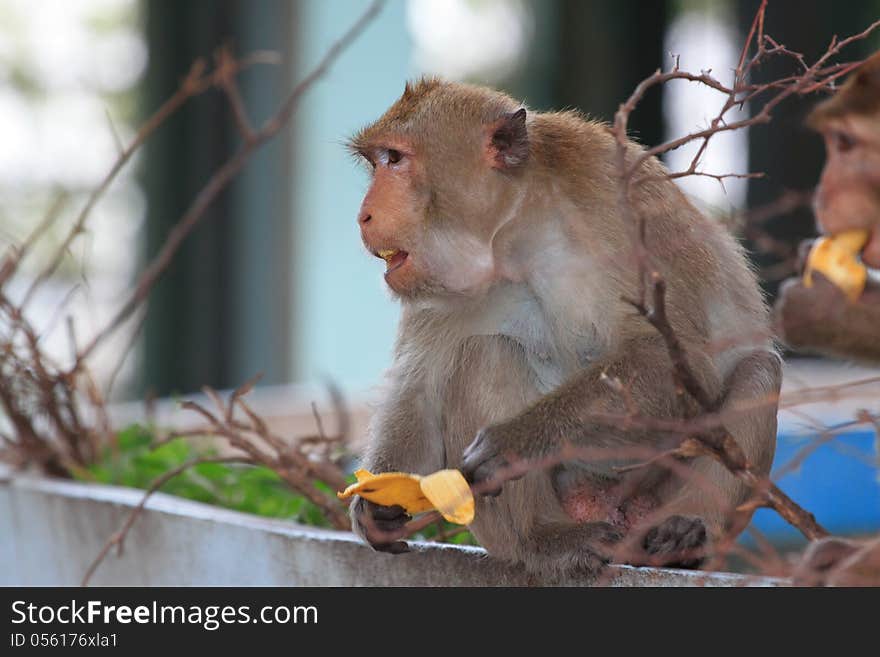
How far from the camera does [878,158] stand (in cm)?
214

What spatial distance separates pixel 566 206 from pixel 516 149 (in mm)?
176

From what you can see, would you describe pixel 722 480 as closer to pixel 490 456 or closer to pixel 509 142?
pixel 490 456

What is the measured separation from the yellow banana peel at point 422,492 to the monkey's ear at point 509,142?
78cm

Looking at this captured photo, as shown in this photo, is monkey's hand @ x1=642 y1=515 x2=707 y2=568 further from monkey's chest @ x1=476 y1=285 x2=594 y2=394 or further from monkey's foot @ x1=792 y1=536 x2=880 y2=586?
monkey's foot @ x1=792 y1=536 x2=880 y2=586

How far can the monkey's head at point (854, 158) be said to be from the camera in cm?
215

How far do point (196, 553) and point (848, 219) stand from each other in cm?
227

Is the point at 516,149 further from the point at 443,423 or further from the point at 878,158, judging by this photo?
the point at 878,158

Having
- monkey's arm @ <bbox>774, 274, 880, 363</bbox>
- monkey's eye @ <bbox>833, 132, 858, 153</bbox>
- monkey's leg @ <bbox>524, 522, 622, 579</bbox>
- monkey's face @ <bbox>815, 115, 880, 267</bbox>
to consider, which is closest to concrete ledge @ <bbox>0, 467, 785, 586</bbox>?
monkey's leg @ <bbox>524, 522, 622, 579</bbox>

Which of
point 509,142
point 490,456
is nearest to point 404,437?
point 490,456

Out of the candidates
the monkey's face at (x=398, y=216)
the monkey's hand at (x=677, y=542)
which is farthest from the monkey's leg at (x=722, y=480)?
the monkey's face at (x=398, y=216)

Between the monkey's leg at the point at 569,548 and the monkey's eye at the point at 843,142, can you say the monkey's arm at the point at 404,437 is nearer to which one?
Result: the monkey's leg at the point at 569,548

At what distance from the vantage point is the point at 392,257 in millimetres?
3129

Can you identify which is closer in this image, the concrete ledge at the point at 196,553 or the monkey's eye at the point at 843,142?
the monkey's eye at the point at 843,142

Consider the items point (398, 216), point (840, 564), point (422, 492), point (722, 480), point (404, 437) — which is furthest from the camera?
point (404, 437)
